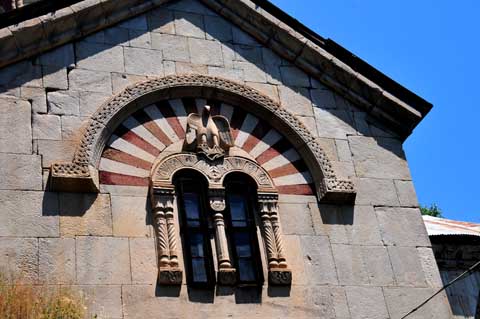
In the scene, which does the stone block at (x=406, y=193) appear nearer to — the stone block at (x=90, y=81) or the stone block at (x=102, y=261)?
the stone block at (x=102, y=261)

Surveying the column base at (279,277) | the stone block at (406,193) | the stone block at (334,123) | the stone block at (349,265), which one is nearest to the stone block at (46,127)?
the column base at (279,277)

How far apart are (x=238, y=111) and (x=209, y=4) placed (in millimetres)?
2004

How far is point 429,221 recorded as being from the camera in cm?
1540

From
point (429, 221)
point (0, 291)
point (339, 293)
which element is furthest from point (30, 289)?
point (429, 221)

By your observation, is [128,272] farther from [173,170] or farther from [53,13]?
[53,13]

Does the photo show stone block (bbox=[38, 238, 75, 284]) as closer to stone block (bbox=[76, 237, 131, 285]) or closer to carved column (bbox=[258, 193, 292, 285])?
stone block (bbox=[76, 237, 131, 285])

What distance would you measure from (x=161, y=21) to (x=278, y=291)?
15.2 feet

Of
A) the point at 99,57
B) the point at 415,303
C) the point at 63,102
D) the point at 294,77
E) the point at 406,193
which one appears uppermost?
the point at 99,57

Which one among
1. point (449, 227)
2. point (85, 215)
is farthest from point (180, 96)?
point (449, 227)

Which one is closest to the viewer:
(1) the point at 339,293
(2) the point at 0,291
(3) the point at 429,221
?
(2) the point at 0,291

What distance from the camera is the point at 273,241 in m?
10.9

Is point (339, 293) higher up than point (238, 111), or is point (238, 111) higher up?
point (238, 111)

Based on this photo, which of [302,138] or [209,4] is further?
[209,4]

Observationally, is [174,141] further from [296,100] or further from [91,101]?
[296,100]
